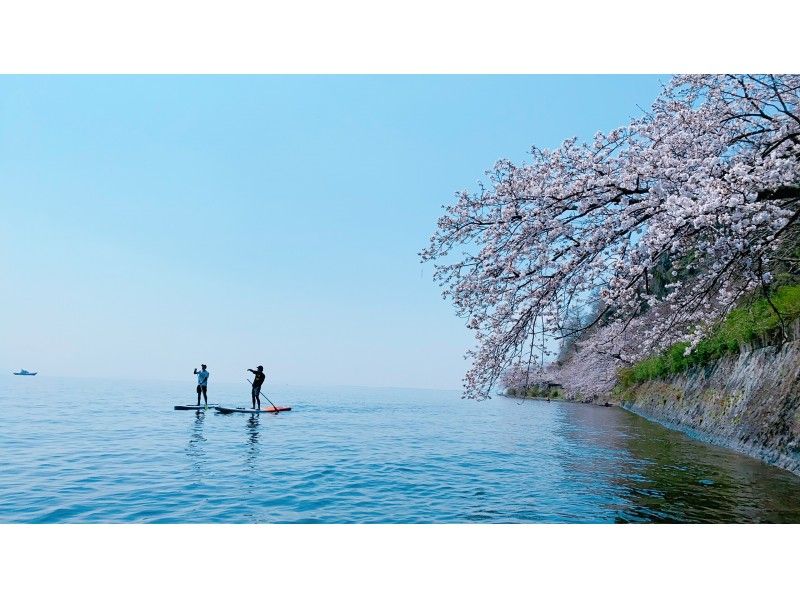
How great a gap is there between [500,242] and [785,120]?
4.28 m

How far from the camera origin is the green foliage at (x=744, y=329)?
12.1 meters

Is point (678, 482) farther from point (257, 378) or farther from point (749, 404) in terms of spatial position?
point (257, 378)

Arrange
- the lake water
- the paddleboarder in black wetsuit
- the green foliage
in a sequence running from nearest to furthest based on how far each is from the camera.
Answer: the lake water
the green foliage
the paddleboarder in black wetsuit

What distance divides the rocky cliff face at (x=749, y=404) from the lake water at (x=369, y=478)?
25.7 inches

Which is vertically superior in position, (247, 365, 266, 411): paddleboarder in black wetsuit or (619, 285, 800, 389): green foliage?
(619, 285, 800, 389): green foliage

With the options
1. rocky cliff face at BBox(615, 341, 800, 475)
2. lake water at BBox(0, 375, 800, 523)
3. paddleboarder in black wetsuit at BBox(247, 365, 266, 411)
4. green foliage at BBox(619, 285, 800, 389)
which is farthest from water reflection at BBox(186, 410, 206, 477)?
rocky cliff face at BBox(615, 341, 800, 475)

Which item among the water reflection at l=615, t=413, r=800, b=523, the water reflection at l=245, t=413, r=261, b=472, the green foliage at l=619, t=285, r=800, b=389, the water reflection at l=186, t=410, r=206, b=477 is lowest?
the water reflection at l=245, t=413, r=261, b=472

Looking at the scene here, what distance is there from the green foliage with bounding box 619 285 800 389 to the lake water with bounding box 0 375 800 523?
286cm

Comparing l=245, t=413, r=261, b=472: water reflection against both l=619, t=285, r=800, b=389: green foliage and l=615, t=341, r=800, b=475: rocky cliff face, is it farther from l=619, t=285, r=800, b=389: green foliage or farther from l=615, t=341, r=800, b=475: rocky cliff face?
l=615, t=341, r=800, b=475: rocky cliff face

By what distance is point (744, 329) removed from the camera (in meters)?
14.9

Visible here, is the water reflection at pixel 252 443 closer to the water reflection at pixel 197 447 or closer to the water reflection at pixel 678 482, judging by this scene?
the water reflection at pixel 197 447

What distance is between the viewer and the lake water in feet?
25.0

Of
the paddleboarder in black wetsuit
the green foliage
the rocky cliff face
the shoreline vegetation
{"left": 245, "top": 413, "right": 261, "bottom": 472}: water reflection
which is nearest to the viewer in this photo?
the shoreline vegetation

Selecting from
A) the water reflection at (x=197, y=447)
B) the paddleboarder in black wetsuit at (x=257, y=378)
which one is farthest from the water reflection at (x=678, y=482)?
the paddleboarder in black wetsuit at (x=257, y=378)
